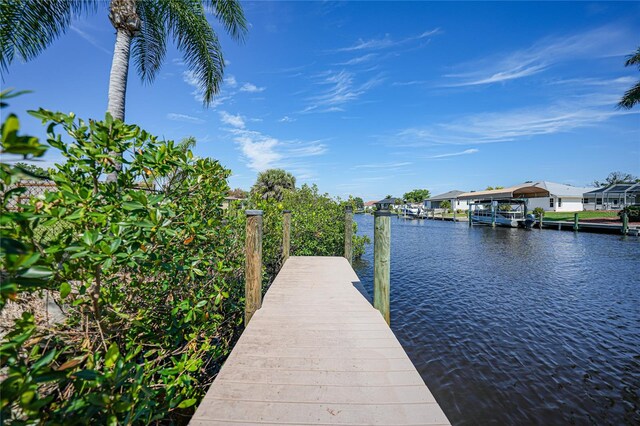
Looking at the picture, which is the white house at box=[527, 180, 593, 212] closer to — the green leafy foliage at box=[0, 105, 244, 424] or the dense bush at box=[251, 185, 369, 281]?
the dense bush at box=[251, 185, 369, 281]

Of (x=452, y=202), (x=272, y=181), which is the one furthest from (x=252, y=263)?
(x=452, y=202)

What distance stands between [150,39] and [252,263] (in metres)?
10.7

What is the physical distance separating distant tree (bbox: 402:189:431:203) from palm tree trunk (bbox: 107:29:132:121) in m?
85.9

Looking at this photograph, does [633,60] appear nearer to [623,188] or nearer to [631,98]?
[631,98]

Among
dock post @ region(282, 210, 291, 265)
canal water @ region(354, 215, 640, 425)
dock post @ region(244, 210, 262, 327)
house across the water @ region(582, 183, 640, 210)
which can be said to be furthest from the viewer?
house across the water @ region(582, 183, 640, 210)

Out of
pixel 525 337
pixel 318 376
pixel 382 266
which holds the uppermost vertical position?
pixel 382 266

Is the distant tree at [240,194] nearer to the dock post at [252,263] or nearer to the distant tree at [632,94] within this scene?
the dock post at [252,263]

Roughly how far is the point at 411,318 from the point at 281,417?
619 centimetres

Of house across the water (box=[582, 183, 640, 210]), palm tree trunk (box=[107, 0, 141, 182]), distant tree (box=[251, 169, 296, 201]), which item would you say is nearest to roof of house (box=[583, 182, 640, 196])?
house across the water (box=[582, 183, 640, 210])

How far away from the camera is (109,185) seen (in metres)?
2.26

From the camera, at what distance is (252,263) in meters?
3.86

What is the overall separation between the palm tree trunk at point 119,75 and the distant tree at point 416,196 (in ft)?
282

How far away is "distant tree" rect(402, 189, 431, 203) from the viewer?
87062 millimetres

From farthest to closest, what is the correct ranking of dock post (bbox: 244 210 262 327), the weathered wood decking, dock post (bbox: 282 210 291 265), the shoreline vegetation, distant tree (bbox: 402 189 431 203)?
distant tree (bbox: 402 189 431 203)
dock post (bbox: 282 210 291 265)
dock post (bbox: 244 210 262 327)
the weathered wood decking
the shoreline vegetation
